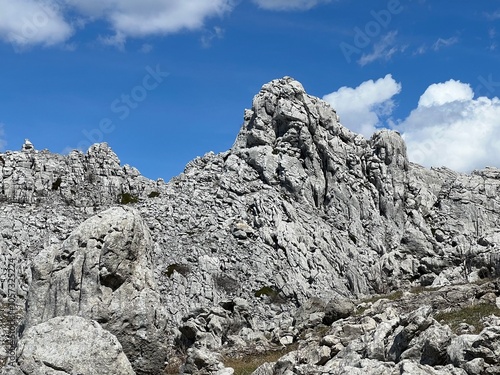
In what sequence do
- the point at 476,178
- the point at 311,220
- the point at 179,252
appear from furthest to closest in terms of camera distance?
the point at 476,178
the point at 311,220
the point at 179,252

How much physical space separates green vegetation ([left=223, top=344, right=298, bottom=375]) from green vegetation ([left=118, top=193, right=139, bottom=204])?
5913 centimetres

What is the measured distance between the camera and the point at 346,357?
21516 mm

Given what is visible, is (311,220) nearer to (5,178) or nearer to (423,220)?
(423,220)

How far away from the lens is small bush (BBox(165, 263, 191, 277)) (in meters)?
73.2

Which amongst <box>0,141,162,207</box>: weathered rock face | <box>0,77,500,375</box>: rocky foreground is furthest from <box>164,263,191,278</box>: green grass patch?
<box>0,141,162,207</box>: weathered rock face

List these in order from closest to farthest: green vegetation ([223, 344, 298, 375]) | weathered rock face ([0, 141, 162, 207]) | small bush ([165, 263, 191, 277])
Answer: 1. green vegetation ([223, 344, 298, 375])
2. small bush ([165, 263, 191, 277])
3. weathered rock face ([0, 141, 162, 207])

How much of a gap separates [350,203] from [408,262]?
16.1 m

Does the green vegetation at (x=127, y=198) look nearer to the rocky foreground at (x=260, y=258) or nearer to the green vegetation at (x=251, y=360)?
the rocky foreground at (x=260, y=258)

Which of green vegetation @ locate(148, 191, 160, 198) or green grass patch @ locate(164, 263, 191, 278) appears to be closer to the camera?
green grass patch @ locate(164, 263, 191, 278)

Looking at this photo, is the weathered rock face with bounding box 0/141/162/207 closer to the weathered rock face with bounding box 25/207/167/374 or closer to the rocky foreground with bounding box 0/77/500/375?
the rocky foreground with bounding box 0/77/500/375

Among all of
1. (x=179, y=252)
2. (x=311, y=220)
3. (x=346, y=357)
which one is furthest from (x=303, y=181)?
(x=346, y=357)

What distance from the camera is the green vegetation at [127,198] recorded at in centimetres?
9150

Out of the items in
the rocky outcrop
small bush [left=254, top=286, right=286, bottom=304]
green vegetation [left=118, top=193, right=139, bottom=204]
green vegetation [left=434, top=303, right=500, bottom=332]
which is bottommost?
the rocky outcrop

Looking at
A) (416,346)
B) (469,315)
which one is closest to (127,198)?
(469,315)
